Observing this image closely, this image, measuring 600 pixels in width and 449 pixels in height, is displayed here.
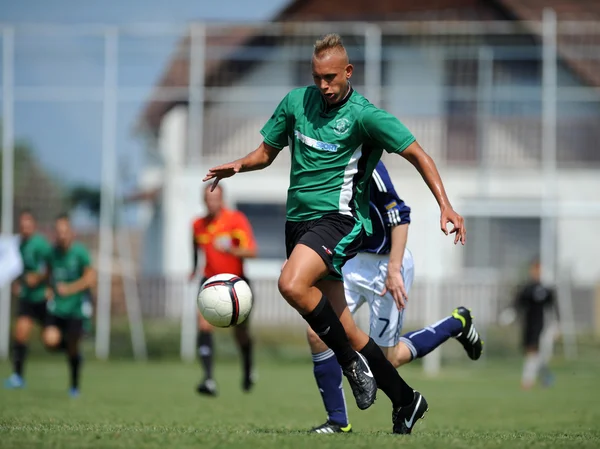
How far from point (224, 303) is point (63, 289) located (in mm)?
7135

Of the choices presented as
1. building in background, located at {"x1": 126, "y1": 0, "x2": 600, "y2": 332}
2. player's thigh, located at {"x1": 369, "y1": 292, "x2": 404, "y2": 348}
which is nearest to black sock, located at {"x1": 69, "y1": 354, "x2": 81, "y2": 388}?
player's thigh, located at {"x1": 369, "y1": 292, "x2": 404, "y2": 348}

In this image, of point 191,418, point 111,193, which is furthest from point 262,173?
point 191,418

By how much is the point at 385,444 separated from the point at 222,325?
5.77 ft

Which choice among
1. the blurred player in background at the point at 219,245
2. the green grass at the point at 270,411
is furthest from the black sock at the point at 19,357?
the blurred player in background at the point at 219,245

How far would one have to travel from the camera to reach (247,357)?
1338 cm

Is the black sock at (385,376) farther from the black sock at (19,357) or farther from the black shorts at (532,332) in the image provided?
the black shorts at (532,332)

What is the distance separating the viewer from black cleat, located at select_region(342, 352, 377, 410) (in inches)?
260

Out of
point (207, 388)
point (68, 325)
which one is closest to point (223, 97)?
point (68, 325)

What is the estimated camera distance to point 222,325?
23.5 feet

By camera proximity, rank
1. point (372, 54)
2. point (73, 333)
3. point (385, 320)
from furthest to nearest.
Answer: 1. point (372, 54)
2. point (73, 333)
3. point (385, 320)

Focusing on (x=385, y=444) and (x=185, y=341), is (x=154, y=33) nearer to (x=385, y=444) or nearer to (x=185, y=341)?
(x=185, y=341)

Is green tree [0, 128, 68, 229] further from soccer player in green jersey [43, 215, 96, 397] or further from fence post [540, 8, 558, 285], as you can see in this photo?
fence post [540, 8, 558, 285]

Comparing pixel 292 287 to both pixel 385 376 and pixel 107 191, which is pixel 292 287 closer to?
pixel 385 376

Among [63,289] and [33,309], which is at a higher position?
[63,289]
